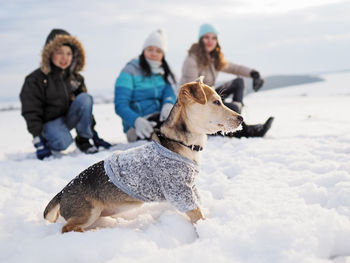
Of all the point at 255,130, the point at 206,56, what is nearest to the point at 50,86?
the point at 206,56

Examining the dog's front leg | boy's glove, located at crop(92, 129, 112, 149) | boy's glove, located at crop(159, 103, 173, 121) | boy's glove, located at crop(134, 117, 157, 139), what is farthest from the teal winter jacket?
the dog's front leg

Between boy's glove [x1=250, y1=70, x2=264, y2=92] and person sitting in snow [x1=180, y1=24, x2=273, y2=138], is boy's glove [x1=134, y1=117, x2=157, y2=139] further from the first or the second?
boy's glove [x1=250, y1=70, x2=264, y2=92]

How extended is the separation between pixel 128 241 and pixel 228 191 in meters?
1.29

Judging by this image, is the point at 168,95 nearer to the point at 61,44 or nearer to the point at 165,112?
the point at 165,112

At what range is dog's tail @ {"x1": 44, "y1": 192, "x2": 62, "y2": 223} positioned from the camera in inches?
106

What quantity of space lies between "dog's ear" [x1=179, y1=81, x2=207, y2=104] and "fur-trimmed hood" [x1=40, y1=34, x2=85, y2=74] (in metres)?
3.34

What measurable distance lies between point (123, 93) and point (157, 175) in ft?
10.4

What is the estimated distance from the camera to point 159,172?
102 inches

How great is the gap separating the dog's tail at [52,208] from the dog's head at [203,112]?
4.25ft

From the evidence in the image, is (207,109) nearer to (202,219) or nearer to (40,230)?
(202,219)

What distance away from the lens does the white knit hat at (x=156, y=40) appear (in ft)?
17.9

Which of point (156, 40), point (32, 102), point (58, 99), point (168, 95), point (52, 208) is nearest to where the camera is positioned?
point (52, 208)

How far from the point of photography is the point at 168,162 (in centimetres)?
259

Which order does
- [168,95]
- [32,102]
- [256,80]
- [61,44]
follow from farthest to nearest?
[256,80] < [168,95] < [61,44] < [32,102]
